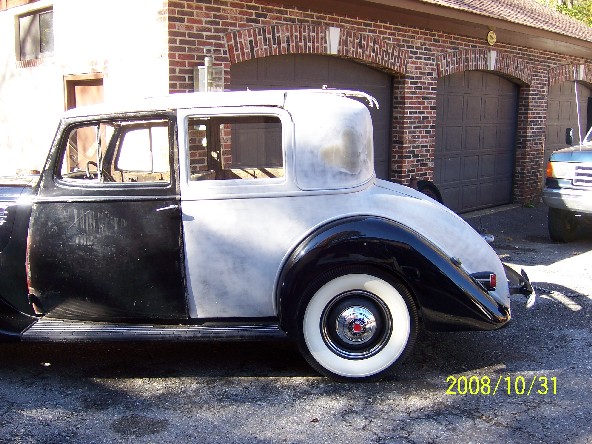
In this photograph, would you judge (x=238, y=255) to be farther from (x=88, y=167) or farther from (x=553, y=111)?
(x=553, y=111)

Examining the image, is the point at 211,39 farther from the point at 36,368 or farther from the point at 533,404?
the point at 533,404

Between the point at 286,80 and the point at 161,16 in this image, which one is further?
the point at 286,80

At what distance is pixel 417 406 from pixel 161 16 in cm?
499

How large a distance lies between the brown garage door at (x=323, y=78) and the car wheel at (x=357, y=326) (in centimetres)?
421

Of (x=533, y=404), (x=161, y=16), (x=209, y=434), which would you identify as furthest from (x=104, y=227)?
(x=161, y=16)

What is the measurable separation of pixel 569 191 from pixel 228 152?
17.7 ft

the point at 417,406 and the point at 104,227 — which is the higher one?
the point at 104,227

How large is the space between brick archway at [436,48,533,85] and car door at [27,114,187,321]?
720 centimetres

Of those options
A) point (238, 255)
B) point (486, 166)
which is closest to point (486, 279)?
point (238, 255)

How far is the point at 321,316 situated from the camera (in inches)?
167

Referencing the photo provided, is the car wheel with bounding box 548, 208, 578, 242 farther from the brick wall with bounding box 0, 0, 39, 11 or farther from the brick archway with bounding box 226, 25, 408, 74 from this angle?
the brick wall with bounding box 0, 0, 39, 11

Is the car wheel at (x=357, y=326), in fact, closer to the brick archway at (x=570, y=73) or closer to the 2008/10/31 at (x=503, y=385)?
the 2008/10/31 at (x=503, y=385)

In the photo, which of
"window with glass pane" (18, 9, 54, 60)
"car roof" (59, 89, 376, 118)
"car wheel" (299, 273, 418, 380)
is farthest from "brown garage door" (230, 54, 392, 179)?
"car wheel" (299, 273, 418, 380)

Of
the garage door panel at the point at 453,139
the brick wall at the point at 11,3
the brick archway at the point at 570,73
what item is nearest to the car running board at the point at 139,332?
the brick wall at the point at 11,3
